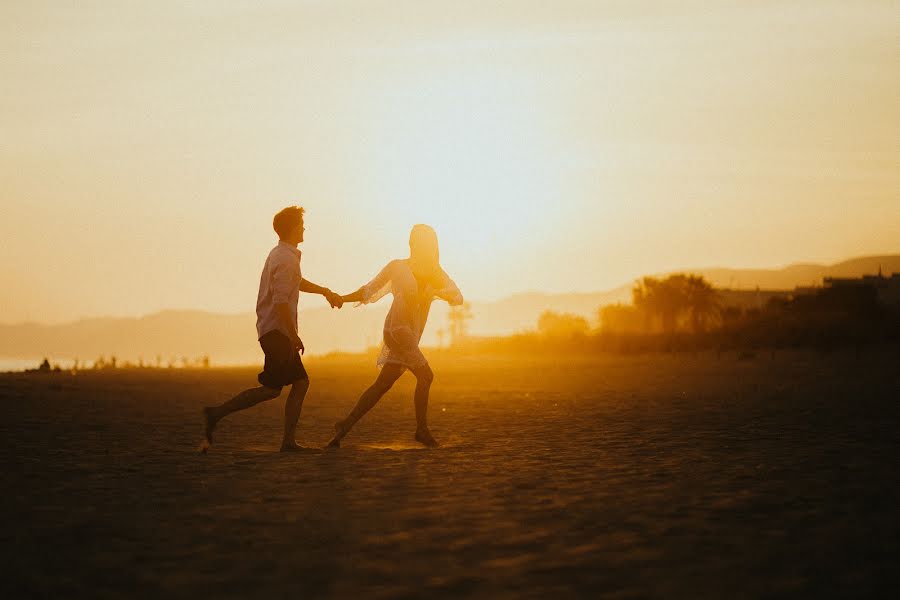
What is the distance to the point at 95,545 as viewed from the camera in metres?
5.51

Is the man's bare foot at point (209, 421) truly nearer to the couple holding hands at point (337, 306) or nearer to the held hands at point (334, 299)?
the couple holding hands at point (337, 306)

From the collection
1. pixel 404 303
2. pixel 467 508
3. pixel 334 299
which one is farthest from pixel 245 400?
pixel 467 508

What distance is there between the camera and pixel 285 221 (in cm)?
968

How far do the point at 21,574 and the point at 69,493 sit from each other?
2.50 metres

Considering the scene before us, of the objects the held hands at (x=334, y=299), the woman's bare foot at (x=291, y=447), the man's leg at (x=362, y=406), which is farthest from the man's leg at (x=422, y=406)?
the woman's bare foot at (x=291, y=447)

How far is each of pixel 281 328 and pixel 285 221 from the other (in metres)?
1.07

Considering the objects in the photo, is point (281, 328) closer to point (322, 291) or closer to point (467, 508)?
point (322, 291)

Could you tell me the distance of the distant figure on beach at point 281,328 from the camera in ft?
Answer: 31.0

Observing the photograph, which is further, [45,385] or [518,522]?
[45,385]

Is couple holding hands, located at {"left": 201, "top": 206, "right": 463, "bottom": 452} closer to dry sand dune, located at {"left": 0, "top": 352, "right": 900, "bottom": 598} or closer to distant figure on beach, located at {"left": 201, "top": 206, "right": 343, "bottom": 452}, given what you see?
distant figure on beach, located at {"left": 201, "top": 206, "right": 343, "bottom": 452}

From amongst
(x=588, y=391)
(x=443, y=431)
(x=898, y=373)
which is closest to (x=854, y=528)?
(x=443, y=431)

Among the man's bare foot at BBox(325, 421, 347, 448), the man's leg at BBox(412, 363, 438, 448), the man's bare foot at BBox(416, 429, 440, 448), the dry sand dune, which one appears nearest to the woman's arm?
the man's leg at BBox(412, 363, 438, 448)

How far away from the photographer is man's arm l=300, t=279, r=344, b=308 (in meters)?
10.1

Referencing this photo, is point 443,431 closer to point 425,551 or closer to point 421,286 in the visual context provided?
point 421,286
